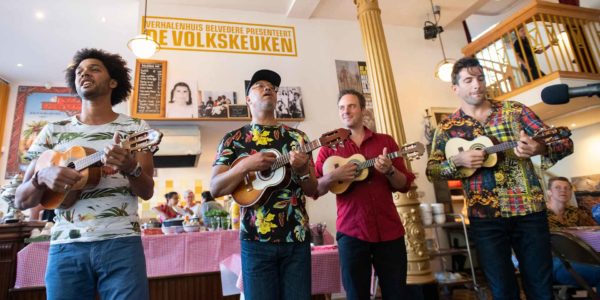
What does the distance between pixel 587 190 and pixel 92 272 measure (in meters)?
9.20

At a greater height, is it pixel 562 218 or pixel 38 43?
pixel 38 43

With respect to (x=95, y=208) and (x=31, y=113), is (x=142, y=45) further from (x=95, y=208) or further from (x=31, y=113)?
(x=31, y=113)

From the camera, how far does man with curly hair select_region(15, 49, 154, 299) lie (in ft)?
4.51

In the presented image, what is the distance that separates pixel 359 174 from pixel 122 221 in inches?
52.5

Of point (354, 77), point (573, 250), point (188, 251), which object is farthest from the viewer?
point (354, 77)

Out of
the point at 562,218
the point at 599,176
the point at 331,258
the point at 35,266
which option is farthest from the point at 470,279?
the point at 599,176

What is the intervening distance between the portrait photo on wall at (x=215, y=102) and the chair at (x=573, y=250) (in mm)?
3940

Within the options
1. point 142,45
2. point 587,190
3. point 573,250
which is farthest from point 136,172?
point 587,190

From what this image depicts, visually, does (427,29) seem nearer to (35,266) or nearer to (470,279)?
(470,279)

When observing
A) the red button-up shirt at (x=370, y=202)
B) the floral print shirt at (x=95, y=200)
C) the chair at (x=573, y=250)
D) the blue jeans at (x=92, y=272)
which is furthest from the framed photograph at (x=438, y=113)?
the blue jeans at (x=92, y=272)

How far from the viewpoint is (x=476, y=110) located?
6.45 feet

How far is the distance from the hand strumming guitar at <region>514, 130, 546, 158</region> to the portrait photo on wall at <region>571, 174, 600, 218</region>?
256 inches

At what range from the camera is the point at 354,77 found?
5.57 meters

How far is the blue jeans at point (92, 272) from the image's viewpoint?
1376mm
